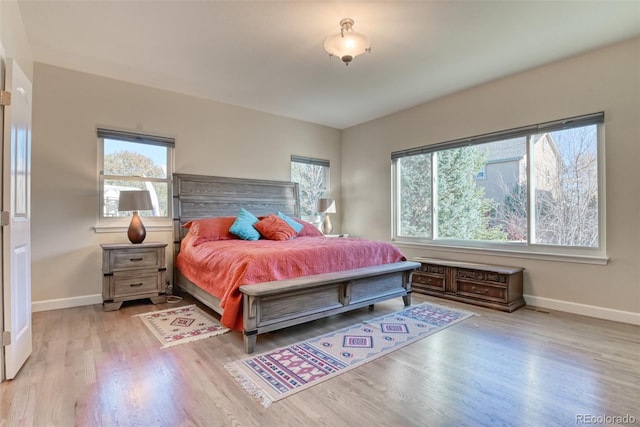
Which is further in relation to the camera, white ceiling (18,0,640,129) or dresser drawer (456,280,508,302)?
dresser drawer (456,280,508,302)

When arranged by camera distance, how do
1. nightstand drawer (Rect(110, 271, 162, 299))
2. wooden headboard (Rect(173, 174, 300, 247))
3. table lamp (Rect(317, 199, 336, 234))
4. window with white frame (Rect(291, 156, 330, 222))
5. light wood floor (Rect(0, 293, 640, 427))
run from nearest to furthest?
light wood floor (Rect(0, 293, 640, 427)), nightstand drawer (Rect(110, 271, 162, 299)), wooden headboard (Rect(173, 174, 300, 247)), table lamp (Rect(317, 199, 336, 234)), window with white frame (Rect(291, 156, 330, 222))

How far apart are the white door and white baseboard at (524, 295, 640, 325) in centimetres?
478

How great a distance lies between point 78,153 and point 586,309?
5.97m

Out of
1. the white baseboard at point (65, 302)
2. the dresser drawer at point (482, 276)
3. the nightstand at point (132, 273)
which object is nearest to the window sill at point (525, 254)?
the dresser drawer at point (482, 276)

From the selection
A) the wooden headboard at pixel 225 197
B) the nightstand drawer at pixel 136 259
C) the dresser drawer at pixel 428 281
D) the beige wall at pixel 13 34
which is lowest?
the dresser drawer at pixel 428 281

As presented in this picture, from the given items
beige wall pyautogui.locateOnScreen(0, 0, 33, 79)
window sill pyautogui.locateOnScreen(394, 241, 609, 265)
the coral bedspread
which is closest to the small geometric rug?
Result: the coral bedspread

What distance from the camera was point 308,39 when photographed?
2.99m

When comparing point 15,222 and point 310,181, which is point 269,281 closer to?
point 15,222

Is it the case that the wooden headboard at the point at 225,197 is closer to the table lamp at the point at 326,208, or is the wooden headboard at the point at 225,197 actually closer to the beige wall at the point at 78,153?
the beige wall at the point at 78,153

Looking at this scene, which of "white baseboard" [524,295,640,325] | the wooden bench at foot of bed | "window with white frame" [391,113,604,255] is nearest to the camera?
the wooden bench at foot of bed

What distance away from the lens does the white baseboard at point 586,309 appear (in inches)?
121

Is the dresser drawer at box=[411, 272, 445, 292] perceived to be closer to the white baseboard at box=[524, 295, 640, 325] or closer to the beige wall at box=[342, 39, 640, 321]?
the beige wall at box=[342, 39, 640, 321]

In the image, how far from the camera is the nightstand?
3477mm

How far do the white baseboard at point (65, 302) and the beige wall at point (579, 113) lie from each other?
447 cm
